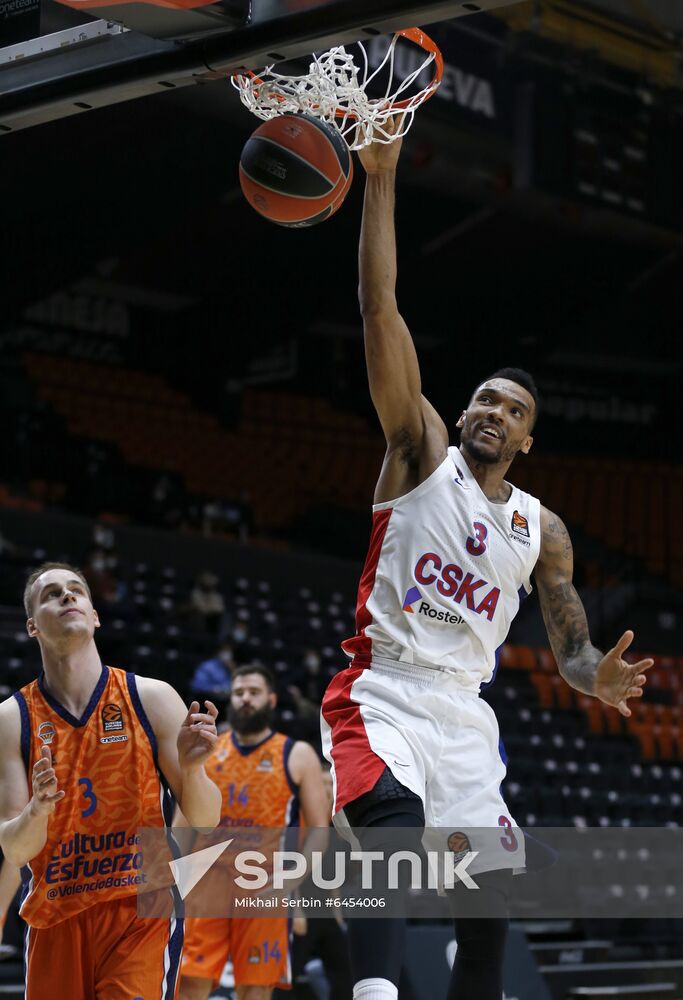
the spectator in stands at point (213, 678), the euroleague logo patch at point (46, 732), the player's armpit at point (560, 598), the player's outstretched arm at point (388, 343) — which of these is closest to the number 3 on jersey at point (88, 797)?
the euroleague logo patch at point (46, 732)

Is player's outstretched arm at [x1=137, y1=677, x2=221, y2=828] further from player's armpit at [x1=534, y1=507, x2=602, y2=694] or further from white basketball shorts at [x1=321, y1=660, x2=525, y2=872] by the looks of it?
player's armpit at [x1=534, y1=507, x2=602, y2=694]

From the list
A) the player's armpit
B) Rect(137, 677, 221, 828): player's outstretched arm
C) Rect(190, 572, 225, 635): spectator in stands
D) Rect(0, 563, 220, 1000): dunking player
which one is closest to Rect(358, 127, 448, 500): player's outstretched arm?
the player's armpit

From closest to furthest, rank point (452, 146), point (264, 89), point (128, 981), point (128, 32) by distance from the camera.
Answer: point (128, 32) < point (128, 981) < point (264, 89) < point (452, 146)

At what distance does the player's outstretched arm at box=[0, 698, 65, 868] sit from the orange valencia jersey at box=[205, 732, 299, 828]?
10.5ft

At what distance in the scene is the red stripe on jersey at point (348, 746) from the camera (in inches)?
151

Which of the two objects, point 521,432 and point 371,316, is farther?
point 521,432

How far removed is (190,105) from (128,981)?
13.0 metres

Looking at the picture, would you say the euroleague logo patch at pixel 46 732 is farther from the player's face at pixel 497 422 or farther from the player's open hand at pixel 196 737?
the player's face at pixel 497 422

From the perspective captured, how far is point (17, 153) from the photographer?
53.3 feet

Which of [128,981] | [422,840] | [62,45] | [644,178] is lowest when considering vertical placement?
[128,981]

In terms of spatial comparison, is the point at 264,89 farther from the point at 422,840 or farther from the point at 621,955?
the point at 621,955

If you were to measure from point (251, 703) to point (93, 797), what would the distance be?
3330 millimetres

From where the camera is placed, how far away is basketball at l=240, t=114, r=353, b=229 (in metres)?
4.30

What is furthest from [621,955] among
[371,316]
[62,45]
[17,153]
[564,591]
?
[17,153]
